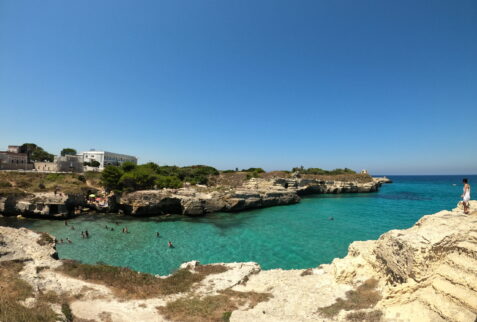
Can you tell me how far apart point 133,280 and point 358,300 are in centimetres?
862

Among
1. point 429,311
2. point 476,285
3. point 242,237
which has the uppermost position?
point 476,285

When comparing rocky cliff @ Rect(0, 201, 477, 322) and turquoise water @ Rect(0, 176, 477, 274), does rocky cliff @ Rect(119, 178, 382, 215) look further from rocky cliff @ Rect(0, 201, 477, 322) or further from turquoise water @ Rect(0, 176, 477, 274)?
rocky cliff @ Rect(0, 201, 477, 322)

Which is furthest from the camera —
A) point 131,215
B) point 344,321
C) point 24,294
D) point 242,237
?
point 131,215

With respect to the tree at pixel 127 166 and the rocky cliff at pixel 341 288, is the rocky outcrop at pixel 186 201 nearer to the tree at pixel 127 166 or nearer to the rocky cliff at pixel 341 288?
the tree at pixel 127 166

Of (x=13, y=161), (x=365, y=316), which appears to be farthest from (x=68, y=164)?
(x=365, y=316)

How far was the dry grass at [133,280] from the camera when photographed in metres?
8.24

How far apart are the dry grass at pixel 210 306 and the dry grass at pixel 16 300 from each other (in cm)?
307

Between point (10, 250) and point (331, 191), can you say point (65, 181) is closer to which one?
point (10, 250)

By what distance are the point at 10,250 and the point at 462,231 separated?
60.3 feet

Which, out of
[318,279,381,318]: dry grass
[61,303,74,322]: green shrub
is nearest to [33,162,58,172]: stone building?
[61,303,74,322]: green shrub

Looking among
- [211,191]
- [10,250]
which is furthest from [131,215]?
[10,250]

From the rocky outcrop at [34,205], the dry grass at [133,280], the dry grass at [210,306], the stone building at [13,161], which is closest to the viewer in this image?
the dry grass at [210,306]

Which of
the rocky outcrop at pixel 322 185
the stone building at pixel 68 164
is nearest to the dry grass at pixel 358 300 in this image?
the rocky outcrop at pixel 322 185

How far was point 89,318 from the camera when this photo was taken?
6.35 m
